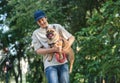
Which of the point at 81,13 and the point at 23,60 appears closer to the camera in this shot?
the point at 81,13

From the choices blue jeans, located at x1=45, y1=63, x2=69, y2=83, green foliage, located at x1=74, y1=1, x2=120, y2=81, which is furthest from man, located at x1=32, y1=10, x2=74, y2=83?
green foliage, located at x1=74, y1=1, x2=120, y2=81

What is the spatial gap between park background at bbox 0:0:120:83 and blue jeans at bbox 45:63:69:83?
3310mm

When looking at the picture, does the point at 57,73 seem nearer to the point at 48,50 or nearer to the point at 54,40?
the point at 48,50

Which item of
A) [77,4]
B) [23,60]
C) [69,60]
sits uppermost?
[77,4]

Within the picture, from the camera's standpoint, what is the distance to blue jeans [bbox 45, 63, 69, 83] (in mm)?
6215

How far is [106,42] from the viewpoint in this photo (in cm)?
1032

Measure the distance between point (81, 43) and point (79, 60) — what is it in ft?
2.08

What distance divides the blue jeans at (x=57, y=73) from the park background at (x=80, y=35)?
3310 mm

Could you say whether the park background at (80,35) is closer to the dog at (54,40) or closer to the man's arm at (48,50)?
the dog at (54,40)

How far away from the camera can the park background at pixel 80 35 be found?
32.1 ft

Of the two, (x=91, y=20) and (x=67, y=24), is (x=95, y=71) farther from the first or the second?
(x=67, y=24)

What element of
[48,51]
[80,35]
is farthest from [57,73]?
[80,35]

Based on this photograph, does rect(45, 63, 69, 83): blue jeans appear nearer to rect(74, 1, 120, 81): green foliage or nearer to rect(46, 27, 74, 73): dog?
rect(46, 27, 74, 73): dog

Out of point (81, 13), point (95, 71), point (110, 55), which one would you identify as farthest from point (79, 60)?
point (81, 13)
